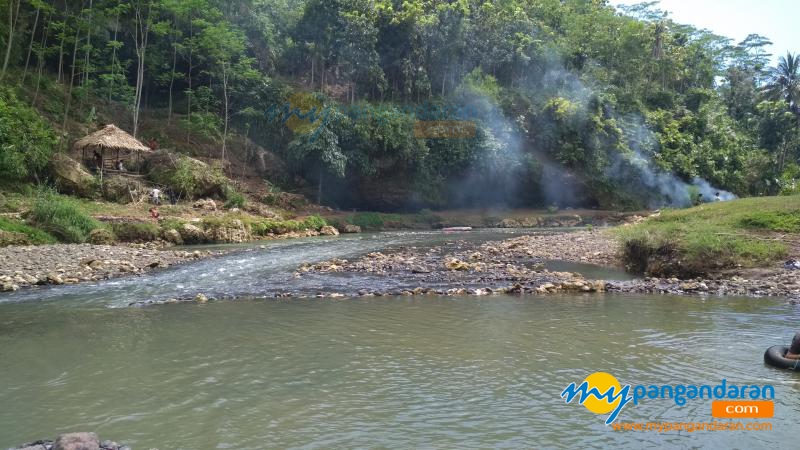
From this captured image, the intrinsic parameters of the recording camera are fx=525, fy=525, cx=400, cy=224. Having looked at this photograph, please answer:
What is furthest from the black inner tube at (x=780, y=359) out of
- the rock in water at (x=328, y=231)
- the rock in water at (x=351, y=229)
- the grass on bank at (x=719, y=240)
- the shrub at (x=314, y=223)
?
the rock in water at (x=351, y=229)

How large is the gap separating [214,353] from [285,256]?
11418mm

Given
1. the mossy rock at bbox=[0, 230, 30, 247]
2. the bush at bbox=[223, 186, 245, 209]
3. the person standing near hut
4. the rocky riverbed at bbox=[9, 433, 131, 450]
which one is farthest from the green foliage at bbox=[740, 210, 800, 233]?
the person standing near hut

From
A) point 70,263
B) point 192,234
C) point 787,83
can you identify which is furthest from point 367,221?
point 787,83

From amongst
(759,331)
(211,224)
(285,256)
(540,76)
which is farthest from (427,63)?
(759,331)

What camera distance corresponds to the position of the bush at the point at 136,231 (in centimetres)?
2100

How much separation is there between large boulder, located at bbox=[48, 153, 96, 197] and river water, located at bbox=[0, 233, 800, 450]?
46.3 ft

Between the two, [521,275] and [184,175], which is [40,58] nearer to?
Result: [184,175]

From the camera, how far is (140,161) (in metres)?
29.5

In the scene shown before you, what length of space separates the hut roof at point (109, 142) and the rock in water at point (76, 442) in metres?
25.7

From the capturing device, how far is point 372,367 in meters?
7.18

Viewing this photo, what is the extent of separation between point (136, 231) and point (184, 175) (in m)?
7.50

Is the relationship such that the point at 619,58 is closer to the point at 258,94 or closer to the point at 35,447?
the point at 258,94

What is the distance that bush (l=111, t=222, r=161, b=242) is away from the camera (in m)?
21.0

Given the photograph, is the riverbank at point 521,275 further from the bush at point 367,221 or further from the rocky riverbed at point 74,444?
the bush at point 367,221
